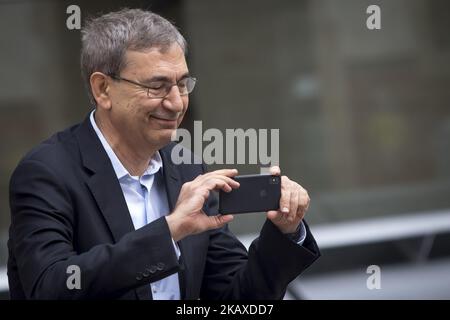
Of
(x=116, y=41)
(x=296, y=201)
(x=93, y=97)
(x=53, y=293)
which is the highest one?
(x=116, y=41)

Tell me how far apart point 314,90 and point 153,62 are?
6.06 metres

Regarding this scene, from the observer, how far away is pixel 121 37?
2.25 metres

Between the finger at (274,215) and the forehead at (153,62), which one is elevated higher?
the forehead at (153,62)

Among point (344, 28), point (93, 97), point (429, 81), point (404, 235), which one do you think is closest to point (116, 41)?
point (93, 97)

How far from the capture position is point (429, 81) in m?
8.41

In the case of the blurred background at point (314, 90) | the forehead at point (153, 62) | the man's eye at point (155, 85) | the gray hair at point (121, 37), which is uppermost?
the gray hair at point (121, 37)

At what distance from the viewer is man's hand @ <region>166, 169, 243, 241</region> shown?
206 centimetres

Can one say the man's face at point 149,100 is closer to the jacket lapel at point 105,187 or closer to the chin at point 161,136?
the chin at point 161,136

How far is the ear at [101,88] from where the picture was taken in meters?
2.32

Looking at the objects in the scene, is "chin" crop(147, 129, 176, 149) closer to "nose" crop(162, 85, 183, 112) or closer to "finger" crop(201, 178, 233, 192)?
"nose" crop(162, 85, 183, 112)

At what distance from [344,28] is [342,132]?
1029 mm

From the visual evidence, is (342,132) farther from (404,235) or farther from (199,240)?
(199,240)

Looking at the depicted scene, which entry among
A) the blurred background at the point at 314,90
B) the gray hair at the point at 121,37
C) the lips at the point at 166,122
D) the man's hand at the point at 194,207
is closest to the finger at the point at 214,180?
the man's hand at the point at 194,207

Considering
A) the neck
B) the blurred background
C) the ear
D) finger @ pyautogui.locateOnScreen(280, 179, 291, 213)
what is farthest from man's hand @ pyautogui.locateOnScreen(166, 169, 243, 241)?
the blurred background
